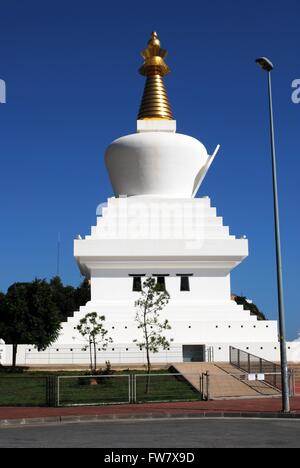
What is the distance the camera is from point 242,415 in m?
17.6

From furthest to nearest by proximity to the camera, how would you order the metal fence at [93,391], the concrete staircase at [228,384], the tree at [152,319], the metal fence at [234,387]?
1. the tree at [152,319]
2. the concrete staircase at [228,384]
3. the metal fence at [234,387]
4. the metal fence at [93,391]

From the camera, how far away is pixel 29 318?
35438 mm

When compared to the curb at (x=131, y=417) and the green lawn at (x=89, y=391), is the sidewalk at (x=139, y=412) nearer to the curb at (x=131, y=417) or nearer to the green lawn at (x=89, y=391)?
the curb at (x=131, y=417)

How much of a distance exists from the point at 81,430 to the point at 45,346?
67.2 ft

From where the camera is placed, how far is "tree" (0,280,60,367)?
1358 inches

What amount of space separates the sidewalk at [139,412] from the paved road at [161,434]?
89cm

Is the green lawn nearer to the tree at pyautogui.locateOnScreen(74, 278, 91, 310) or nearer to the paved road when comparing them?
the paved road

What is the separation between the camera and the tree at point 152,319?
31.6m

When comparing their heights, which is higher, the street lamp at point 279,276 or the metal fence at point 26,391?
the street lamp at point 279,276

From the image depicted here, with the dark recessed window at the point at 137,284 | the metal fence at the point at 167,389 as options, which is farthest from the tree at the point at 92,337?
the metal fence at the point at 167,389

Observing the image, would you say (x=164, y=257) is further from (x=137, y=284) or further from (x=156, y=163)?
(x=156, y=163)

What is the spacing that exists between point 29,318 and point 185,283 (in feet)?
33.3

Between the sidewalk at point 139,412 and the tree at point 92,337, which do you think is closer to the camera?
the sidewalk at point 139,412
